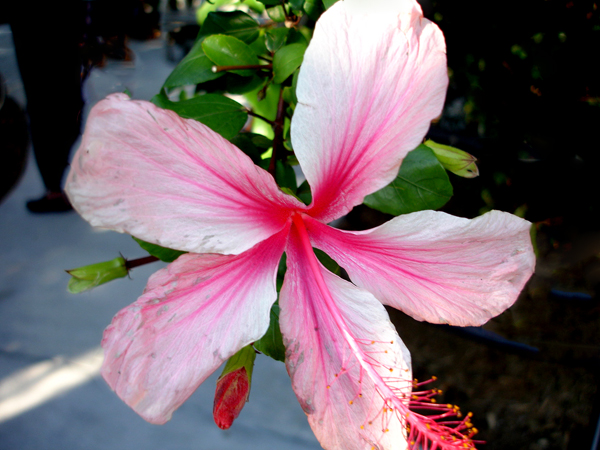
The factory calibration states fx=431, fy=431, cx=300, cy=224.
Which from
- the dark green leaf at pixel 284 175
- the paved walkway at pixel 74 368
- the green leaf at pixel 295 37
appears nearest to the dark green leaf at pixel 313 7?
the green leaf at pixel 295 37

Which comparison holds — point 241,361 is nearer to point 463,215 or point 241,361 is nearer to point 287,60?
point 287,60

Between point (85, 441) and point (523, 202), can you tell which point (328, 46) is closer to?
point (523, 202)

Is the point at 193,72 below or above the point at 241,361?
above

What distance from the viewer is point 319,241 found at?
13.8 inches

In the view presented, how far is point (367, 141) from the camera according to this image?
0.27m

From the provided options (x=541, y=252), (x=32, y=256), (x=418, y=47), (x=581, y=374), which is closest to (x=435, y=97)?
(x=418, y=47)

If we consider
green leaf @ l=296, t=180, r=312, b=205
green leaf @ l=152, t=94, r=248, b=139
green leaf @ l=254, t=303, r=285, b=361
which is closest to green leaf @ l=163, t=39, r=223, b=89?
green leaf @ l=152, t=94, r=248, b=139

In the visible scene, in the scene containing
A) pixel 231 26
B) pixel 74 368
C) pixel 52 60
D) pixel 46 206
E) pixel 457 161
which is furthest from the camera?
pixel 46 206

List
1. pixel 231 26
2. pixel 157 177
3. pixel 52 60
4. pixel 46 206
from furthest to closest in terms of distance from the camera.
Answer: pixel 46 206 → pixel 52 60 → pixel 231 26 → pixel 157 177

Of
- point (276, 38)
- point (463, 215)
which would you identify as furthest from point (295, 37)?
point (463, 215)

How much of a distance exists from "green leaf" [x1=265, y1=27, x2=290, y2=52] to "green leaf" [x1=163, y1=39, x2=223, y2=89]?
0.06 metres

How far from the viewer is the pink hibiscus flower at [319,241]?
9.8 inches

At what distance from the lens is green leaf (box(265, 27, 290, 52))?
0.42 metres

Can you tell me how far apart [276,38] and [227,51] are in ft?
0.20
